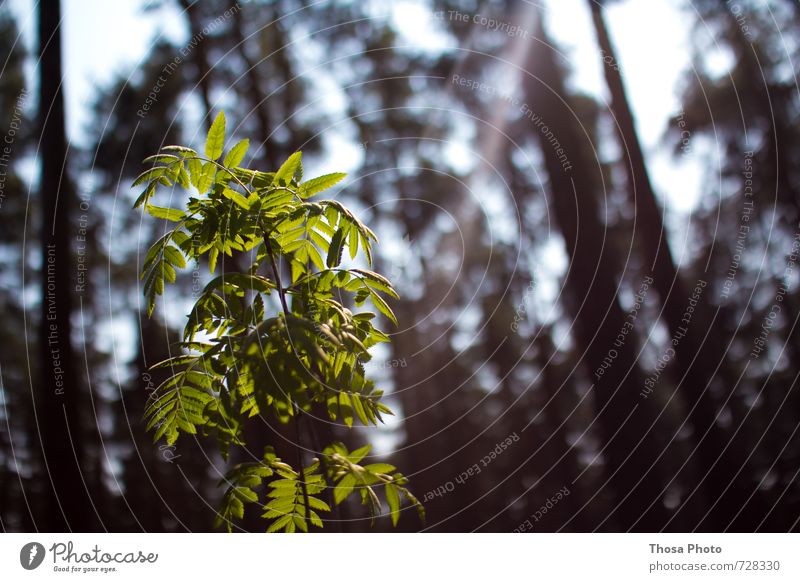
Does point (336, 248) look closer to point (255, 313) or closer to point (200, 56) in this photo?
point (255, 313)

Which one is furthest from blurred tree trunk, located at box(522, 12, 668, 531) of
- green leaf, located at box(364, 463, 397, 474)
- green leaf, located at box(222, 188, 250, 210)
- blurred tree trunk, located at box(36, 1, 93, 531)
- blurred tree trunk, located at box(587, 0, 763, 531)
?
blurred tree trunk, located at box(36, 1, 93, 531)

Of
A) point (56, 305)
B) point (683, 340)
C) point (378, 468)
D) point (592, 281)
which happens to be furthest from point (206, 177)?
point (56, 305)

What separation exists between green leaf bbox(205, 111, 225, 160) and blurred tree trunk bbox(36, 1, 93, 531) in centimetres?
391

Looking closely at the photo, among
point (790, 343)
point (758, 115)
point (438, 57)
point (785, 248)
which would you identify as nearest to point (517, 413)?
point (790, 343)

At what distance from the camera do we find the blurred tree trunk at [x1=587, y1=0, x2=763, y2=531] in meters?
4.91

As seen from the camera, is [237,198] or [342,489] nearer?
[237,198]

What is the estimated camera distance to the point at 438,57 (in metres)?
8.00

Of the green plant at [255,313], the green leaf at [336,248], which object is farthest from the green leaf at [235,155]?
the green leaf at [336,248]

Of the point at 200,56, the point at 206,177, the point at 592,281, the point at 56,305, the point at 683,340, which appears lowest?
the point at 683,340

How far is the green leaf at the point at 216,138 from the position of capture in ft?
6.23

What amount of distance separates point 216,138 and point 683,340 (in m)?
4.34

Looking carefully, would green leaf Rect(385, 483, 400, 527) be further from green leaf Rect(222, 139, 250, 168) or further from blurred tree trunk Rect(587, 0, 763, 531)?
blurred tree trunk Rect(587, 0, 763, 531)

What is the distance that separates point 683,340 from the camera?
5.03 metres
